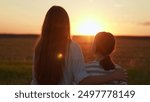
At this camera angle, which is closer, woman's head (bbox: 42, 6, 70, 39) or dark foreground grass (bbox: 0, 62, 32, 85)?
woman's head (bbox: 42, 6, 70, 39)

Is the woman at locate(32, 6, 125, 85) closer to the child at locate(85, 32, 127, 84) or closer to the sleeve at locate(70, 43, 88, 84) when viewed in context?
the sleeve at locate(70, 43, 88, 84)

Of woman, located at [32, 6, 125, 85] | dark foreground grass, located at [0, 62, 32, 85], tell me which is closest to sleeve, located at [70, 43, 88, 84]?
woman, located at [32, 6, 125, 85]

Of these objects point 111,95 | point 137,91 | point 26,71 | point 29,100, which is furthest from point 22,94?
point 26,71

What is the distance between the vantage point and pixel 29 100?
323 cm

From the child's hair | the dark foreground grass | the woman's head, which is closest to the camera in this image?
the woman's head

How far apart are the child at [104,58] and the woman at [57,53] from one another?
0.41 feet

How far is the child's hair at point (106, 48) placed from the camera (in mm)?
2381

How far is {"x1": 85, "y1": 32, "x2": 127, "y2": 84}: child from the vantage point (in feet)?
7.81

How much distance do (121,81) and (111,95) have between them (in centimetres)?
91

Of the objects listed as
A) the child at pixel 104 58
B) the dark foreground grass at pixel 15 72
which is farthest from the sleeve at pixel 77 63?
the dark foreground grass at pixel 15 72

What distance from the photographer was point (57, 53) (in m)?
2.25

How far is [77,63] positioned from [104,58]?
22 cm

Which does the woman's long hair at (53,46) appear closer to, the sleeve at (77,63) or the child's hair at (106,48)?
the sleeve at (77,63)

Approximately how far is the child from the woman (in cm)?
13
